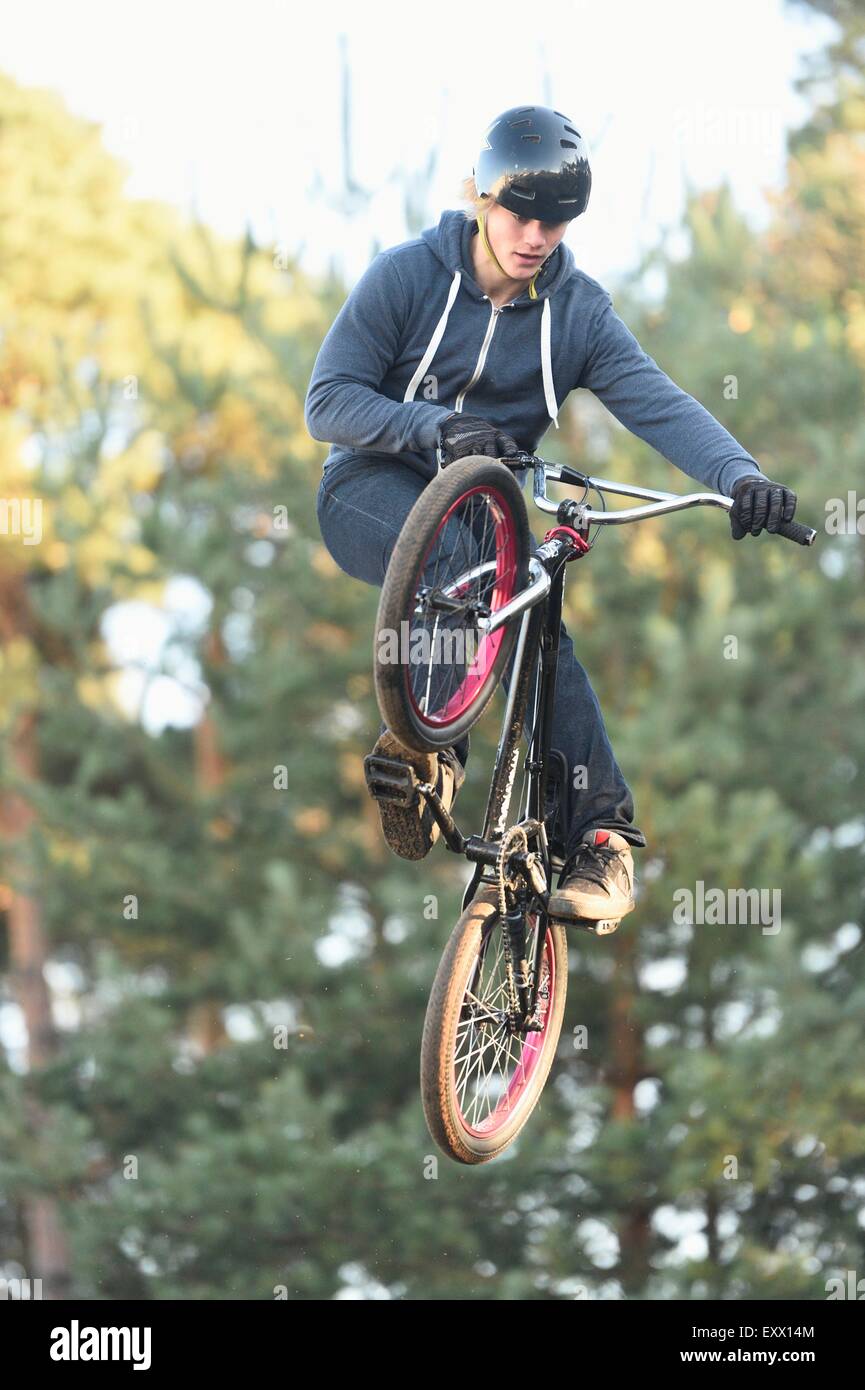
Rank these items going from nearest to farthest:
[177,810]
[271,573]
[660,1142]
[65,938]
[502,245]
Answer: [502,245]
[660,1142]
[271,573]
[177,810]
[65,938]

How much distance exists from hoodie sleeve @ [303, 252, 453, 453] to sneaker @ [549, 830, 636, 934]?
1001 millimetres

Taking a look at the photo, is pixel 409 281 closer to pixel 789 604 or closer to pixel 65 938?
pixel 789 604

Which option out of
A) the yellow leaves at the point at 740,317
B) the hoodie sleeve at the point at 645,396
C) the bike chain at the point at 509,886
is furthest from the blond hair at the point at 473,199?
the yellow leaves at the point at 740,317

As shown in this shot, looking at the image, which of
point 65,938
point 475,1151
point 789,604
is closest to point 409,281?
point 475,1151

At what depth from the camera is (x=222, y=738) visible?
1353 centimetres

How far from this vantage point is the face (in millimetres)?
3734

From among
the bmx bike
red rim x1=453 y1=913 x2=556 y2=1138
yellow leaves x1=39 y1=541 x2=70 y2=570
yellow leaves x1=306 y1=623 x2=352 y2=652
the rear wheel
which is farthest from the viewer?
yellow leaves x1=39 y1=541 x2=70 y2=570

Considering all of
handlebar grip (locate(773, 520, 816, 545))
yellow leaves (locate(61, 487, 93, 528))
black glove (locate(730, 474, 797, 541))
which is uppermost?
yellow leaves (locate(61, 487, 93, 528))

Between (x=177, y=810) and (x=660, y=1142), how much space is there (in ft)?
14.8

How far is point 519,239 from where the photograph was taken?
375cm

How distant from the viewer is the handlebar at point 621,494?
3.71 meters

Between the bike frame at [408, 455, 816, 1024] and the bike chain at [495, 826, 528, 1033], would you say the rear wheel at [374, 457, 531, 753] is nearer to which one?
the bike frame at [408, 455, 816, 1024]

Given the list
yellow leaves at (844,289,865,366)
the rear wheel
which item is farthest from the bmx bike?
yellow leaves at (844,289,865,366)

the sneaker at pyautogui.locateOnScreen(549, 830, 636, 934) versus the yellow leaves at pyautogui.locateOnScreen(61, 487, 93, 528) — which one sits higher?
the yellow leaves at pyautogui.locateOnScreen(61, 487, 93, 528)
